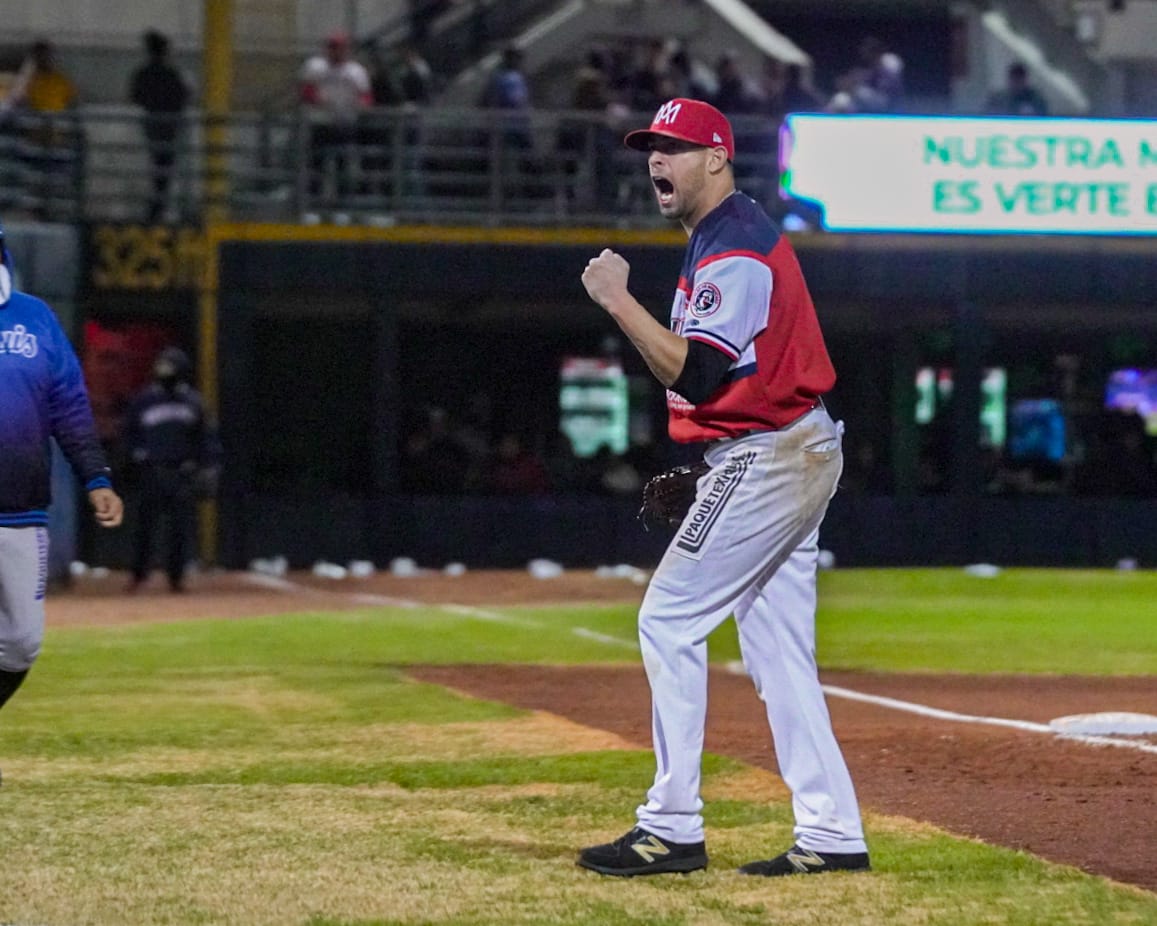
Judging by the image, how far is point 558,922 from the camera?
5.32 meters

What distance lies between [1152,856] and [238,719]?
15.6 ft

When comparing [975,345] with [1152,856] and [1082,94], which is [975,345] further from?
[1152,856]

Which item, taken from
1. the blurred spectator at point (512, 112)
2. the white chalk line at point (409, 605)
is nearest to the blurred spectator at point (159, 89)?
the blurred spectator at point (512, 112)

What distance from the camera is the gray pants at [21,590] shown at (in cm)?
730

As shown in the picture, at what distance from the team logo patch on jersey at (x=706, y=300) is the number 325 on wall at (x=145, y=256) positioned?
1699 cm

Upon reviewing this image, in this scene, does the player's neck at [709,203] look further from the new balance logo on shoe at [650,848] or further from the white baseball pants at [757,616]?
the new balance logo on shoe at [650,848]

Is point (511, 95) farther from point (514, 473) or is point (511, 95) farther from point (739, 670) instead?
point (739, 670)

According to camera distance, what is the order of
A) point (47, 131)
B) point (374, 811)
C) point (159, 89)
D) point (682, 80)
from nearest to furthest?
point (374, 811), point (47, 131), point (159, 89), point (682, 80)

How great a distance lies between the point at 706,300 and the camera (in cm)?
579

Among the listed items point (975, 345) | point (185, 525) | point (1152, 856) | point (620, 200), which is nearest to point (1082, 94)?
point (975, 345)

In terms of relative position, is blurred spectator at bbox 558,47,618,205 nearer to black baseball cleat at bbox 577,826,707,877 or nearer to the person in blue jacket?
the person in blue jacket

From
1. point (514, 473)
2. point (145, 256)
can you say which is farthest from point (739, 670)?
point (145, 256)

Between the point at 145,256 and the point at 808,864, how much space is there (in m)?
17.3

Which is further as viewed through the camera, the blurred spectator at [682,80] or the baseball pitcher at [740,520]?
the blurred spectator at [682,80]
